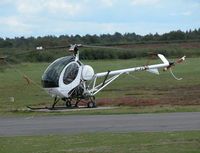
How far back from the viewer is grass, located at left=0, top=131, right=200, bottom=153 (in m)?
12.2

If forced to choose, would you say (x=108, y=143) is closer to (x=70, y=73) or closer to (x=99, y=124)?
(x=99, y=124)

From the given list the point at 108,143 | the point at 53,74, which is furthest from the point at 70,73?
the point at 108,143

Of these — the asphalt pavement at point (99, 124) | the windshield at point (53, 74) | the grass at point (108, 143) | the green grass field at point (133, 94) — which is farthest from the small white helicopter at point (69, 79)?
the grass at point (108, 143)

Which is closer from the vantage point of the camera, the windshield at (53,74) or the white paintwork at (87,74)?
the windshield at (53,74)

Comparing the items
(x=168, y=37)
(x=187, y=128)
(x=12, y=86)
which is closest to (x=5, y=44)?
(x=168, y=37)

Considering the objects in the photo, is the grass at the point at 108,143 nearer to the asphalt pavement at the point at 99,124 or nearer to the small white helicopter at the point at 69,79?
the asphalt pavement at the point at 99,124

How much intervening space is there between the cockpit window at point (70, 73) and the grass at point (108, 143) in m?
10.6

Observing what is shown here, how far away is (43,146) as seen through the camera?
1331 cm

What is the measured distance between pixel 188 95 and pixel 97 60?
42765 millimetres

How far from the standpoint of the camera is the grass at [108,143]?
40.0 ft

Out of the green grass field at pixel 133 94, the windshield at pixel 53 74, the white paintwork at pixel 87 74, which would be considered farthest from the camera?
the green grass field at pixel 133 94

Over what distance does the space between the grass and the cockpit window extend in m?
10.6

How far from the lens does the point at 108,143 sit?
43.5 feet

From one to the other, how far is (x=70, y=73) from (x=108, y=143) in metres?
12.8
